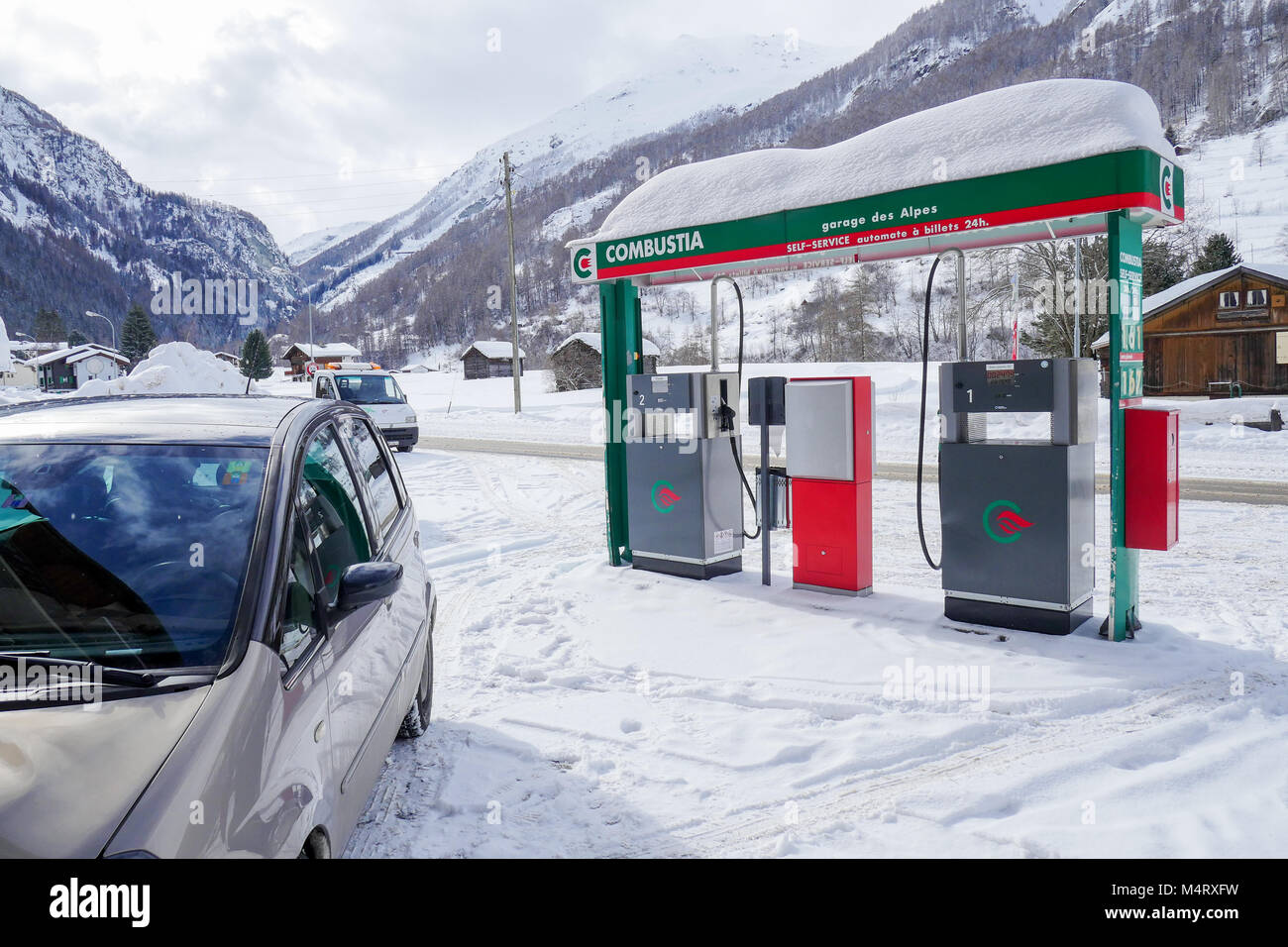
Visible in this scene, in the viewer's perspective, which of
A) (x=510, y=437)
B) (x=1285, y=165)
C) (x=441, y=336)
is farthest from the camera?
(x=441, y=336)

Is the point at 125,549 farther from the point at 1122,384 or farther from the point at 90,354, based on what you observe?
the point at 90,354

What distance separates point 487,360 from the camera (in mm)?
72750

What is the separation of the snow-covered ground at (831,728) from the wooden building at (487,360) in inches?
2618

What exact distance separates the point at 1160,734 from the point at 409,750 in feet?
11.7

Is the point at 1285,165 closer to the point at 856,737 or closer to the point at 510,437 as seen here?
the point at 510,437

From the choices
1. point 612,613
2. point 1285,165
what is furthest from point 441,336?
point 612,613

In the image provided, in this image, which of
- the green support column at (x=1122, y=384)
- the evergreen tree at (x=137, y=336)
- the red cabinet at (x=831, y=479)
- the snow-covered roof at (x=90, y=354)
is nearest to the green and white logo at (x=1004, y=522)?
the green support column at (x=1122, y=384)

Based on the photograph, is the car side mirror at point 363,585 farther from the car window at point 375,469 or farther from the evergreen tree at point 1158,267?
the evergreen tree at point 1158,267

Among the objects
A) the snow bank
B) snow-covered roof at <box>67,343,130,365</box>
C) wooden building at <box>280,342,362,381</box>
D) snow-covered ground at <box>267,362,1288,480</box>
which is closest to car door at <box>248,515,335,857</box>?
snow-covered ground at <box>267,362,1288,480</box>

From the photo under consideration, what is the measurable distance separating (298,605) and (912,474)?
477 inches

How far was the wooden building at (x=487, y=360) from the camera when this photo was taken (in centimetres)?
7244

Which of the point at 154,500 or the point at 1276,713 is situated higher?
the point at 154,500

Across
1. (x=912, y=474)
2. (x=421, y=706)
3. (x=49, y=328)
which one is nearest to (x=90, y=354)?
(x=49, y=328)
